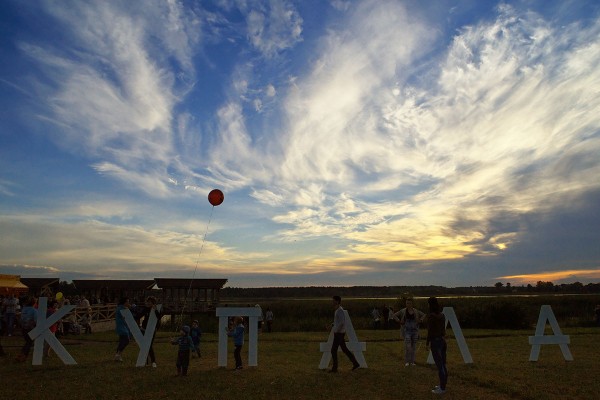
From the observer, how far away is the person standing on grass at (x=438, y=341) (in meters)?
9.39

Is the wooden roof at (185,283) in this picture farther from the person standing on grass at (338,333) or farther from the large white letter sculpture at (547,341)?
the large white letter sculpture at (547,341)

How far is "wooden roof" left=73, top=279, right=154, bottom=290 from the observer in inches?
1668

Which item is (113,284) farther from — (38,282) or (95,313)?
(95,313)

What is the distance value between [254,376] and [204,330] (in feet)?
66.9

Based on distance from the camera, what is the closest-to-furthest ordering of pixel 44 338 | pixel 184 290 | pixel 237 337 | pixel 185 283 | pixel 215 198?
pixel 237 337, pixel 44 338, pixel 215 198, pixel 184 290, pixel 185 283

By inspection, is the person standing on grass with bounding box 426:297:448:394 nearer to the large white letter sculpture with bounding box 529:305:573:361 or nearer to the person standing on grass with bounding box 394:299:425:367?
the person standing on grass with bounding box 394:299:425:367

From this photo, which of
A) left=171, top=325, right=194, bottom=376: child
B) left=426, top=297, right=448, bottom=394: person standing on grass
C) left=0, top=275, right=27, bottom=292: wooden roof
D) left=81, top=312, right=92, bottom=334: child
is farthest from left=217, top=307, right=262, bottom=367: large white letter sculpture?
left=0, top=275, right=27, bottom=292: wooden roof

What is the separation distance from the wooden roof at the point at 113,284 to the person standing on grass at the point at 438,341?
1455 inches

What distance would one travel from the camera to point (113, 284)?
140ft

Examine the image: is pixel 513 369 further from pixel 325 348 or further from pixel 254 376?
pixel 254 376

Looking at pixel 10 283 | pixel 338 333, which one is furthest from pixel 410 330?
pixel 10 283

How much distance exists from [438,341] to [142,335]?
26.1 feet

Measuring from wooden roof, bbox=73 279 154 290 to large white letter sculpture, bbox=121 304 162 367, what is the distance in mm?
31210

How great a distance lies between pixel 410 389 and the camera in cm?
985
